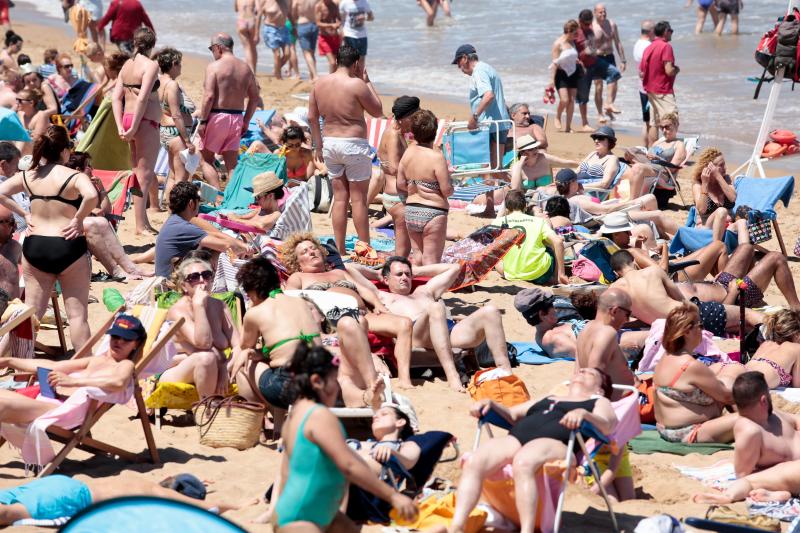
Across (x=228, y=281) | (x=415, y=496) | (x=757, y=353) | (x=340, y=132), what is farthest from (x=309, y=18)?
(x=415, y=496)

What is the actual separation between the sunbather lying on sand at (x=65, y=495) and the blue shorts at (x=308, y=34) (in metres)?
12.2

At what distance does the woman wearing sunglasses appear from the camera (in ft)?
20.6

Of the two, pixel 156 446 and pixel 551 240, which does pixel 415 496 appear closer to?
pixel 156 446

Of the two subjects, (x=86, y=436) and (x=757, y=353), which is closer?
(x=86, y=436)

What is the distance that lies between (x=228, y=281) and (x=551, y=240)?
8.99 feet

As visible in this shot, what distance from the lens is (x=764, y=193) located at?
9883 millimetres

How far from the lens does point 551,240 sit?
913 centimetres

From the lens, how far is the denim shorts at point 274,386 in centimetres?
598

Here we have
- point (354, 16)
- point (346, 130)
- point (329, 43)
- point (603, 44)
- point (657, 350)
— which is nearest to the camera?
point (657, 350)

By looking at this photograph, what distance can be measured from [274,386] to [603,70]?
406 inches

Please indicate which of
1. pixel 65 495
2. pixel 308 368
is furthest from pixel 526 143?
pixel 308 368

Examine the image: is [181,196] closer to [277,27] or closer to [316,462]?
[316,462]

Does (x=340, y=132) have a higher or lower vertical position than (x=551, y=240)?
higher

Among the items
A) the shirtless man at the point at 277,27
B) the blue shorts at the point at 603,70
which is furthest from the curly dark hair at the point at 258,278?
the shirtless man at the point at 277,27
